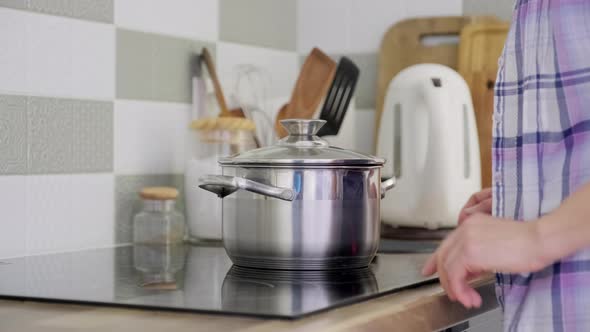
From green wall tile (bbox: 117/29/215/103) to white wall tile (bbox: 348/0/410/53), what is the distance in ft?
1.27

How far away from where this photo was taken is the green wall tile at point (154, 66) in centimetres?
151

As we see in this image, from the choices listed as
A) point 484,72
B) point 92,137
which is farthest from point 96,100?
point 484,72

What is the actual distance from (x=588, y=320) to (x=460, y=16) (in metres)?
1.04

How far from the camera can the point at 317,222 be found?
1.05 meters

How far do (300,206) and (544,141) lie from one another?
0.29m

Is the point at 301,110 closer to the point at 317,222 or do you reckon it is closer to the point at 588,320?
the point at 317,222

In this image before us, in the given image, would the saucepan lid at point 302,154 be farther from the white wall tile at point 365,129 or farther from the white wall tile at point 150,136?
the white wall tile at point 365,129

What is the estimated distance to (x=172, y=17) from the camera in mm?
1625

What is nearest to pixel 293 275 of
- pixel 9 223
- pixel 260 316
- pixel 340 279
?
pixel 340 279

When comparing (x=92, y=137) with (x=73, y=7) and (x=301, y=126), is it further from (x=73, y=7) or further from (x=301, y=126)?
(x=301, y=126)

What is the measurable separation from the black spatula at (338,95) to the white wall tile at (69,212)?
404 millimetres

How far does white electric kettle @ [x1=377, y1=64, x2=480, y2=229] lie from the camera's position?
162 cm

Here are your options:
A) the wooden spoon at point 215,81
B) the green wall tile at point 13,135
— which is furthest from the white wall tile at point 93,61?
the wooden spoon at point 215,81

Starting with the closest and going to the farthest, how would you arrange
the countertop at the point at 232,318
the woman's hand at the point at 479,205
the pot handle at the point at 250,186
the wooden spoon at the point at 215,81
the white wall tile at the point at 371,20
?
the countertop at the point at 232,318 < the pot handle at the point at 250,186 < the woman's hand at the point at 479,205 < the wooden spoon at the point at 215,81 < the white wall tile at the point at 371,20
